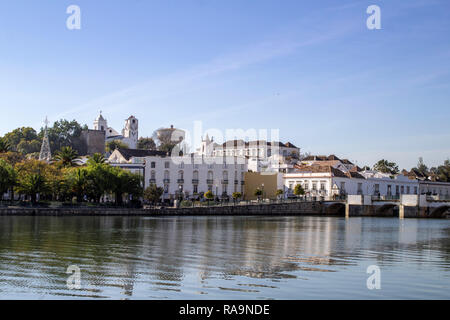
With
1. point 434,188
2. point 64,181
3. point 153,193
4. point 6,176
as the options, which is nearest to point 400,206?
point 153,193

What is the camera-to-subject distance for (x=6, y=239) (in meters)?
32.7

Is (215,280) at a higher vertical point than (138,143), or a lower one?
lower

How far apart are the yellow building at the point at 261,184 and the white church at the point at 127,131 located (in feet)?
230

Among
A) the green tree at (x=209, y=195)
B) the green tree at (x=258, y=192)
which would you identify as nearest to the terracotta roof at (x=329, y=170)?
the green tree at (x=258, y=192)

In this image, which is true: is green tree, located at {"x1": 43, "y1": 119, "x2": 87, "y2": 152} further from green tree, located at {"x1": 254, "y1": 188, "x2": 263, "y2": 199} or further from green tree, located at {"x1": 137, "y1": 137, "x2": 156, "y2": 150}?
green tree, located at {"x1": 254, "y1": 188, "x2": 263, "y2": 199}

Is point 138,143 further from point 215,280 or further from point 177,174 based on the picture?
point 215,280

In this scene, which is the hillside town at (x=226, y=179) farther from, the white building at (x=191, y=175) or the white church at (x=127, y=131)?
the white church at (x=127, y=131)

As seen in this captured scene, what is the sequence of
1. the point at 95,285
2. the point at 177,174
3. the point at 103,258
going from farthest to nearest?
the point at 177,174
the point at 103,258
the point at 95,285

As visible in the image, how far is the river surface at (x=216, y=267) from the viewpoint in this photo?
1761cm

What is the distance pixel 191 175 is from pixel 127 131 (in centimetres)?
8475

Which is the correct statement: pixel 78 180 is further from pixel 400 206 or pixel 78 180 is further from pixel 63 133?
pixel 63 133
